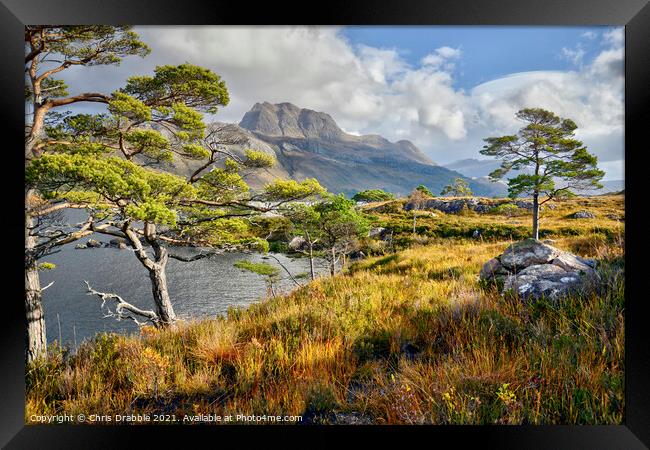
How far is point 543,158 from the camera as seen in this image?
330cm

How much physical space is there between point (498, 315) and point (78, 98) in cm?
554

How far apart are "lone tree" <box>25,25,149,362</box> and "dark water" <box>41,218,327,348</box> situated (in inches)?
7.7

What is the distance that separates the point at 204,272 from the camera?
5387mm

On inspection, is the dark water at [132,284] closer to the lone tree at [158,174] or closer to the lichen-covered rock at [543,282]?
the lone tree at [158,174]

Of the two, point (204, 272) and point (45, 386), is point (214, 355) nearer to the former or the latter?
point (45, 386)

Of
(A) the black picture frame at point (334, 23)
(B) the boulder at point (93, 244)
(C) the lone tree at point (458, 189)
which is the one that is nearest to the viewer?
(A) the black picture frame at point (334, 23)

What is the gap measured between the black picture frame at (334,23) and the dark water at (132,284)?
0.79 m

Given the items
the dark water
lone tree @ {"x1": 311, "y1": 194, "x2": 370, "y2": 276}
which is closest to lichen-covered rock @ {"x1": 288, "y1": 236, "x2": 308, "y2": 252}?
the dark water

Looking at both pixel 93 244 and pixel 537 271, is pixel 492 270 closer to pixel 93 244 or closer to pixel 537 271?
pixel 537 271

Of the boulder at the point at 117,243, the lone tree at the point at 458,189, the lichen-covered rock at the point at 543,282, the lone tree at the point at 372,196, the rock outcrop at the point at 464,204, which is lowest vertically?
the lichen-covered rock at the point at 543,282

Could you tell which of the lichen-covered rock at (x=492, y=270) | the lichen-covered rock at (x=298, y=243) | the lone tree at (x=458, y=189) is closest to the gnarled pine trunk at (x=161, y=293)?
the lichen-covered rock at (x=298, y=243)

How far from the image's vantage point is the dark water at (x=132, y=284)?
10.5ft

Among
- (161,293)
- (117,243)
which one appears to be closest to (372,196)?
(161,293)
